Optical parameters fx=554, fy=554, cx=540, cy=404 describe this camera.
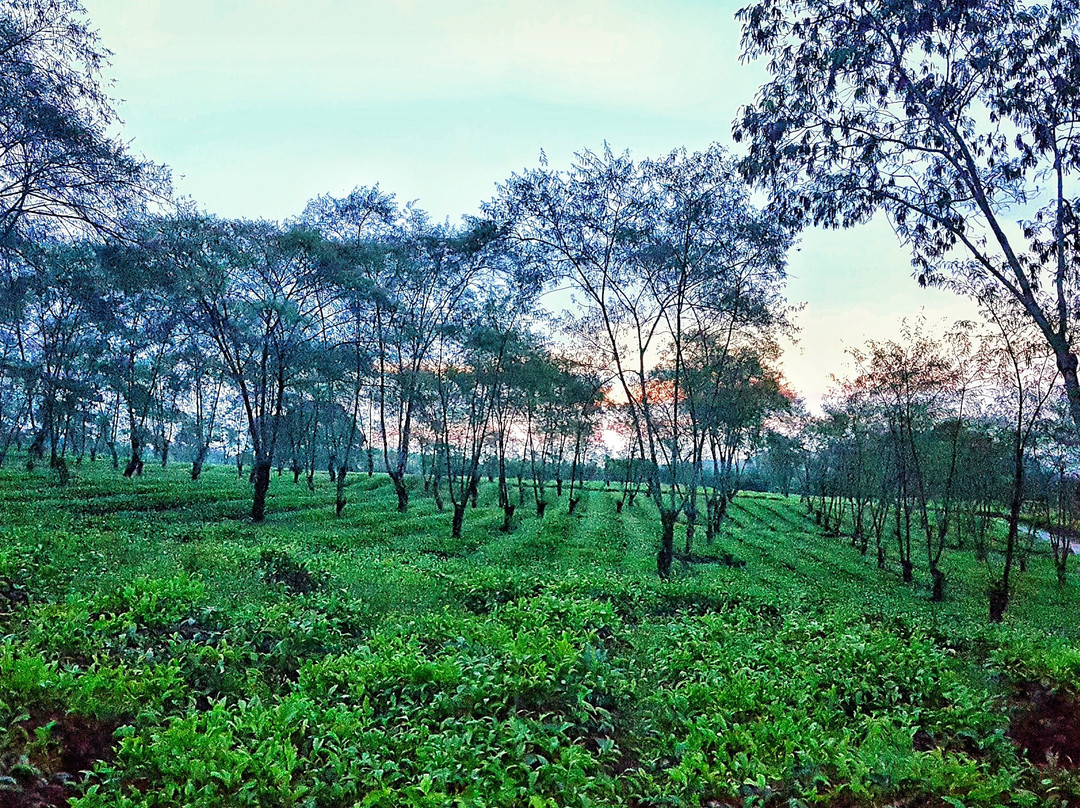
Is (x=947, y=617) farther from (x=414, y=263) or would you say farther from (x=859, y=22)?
(x=414, y=263)

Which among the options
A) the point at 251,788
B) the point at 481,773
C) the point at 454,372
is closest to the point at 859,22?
the point at 481,773

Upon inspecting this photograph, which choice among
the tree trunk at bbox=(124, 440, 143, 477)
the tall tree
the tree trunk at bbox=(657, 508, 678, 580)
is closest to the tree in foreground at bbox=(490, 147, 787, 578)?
the tree trunk at bbox=(657, 508, 678, 580)

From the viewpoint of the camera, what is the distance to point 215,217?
991 inches

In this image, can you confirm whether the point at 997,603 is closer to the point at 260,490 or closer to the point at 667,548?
the point at 667,548

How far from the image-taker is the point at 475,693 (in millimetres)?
7410

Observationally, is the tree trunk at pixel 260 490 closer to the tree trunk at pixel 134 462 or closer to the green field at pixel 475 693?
the green field at pixel 475 693

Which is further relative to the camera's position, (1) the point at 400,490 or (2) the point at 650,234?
(1) the point at 400,490

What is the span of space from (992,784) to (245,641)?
10.1 m

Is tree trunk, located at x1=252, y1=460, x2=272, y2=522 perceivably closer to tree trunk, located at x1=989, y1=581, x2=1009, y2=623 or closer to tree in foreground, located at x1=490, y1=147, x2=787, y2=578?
tree in foreground, located at x1=490, y1=147, x2=787, y2=578

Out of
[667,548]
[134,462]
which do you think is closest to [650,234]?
[667,548]

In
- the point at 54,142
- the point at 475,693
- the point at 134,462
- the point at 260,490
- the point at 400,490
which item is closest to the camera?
the point at 475,693

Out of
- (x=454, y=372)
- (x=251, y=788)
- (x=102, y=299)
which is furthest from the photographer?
(x=454, y=372)

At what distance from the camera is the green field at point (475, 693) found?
570cm

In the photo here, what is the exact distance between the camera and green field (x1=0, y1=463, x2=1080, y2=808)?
224 inches
